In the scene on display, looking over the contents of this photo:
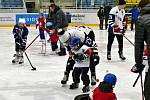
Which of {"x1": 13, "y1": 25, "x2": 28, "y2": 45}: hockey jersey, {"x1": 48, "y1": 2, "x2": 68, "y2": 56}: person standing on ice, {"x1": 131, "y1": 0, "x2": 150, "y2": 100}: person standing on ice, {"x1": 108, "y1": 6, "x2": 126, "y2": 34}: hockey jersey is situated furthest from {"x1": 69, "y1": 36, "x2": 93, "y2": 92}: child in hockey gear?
{"x1": 48, "y1": 2, "x2": 68, "y2": 56}: person standing on ice

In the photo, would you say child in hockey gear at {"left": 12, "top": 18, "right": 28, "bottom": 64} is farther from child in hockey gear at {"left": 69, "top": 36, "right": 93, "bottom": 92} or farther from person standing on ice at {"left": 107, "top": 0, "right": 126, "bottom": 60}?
child in hockey gear at {"left": 69, "top": 36, "right": 93, "bottom": 92}

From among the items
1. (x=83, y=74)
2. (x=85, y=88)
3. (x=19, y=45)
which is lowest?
(x=85, y=88)

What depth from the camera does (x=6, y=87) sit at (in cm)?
629

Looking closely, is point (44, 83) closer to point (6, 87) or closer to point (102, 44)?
point (6, 87)

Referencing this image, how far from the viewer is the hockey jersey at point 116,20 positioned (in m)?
8.63

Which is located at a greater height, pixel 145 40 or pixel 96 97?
pixel 145 40

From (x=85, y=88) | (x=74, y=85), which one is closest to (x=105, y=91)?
(x=85, y=88)

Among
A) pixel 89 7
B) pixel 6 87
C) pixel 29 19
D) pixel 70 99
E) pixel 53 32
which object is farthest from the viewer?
pixel 89 7

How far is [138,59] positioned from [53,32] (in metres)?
6.60

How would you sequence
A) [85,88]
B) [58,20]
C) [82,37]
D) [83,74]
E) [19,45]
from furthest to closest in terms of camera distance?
[58,20] → [19,45] → [85,88] → [83,74] → [82,37]

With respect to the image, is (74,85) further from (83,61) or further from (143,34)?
(143,34)

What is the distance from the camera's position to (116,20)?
8.70 metres

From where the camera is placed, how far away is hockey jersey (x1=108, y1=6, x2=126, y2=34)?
8633mm

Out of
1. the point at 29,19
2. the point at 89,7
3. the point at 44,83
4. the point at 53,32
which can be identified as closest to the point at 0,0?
the point at 29,19
